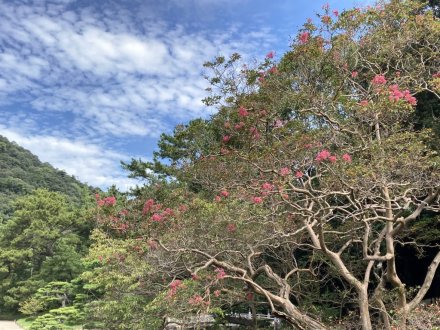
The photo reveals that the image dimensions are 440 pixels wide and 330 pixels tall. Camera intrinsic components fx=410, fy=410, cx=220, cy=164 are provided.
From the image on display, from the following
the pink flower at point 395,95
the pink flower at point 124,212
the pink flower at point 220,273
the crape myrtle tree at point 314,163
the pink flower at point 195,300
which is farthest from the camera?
the pink flower at point 124,212

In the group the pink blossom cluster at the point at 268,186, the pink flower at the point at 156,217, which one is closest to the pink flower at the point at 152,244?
the pink flower at the point at 156,217

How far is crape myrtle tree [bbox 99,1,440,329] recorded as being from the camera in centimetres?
586

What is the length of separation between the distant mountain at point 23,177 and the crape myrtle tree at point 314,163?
125 feet

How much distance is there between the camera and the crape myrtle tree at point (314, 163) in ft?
19.2

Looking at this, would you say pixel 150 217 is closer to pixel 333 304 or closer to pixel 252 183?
pixel 252 183

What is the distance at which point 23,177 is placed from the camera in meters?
55.1

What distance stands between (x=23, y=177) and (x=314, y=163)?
56164mm

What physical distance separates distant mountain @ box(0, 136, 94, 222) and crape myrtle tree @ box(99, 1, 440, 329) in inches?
1498

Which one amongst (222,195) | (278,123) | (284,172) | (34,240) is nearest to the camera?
(284,172)

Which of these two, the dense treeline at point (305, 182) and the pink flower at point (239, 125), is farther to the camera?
the pink flower at point (239, 125)

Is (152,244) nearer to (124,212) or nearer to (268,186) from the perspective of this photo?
(124,212)

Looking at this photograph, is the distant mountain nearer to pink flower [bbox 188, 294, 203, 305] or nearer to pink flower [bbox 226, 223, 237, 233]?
pink flower [bbox 226, 223, 237, 233]

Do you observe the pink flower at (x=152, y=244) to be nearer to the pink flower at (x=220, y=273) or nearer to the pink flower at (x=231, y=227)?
the pink flower at (x=220, y=273)

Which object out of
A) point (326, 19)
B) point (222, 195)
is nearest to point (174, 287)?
point (222, 195)
